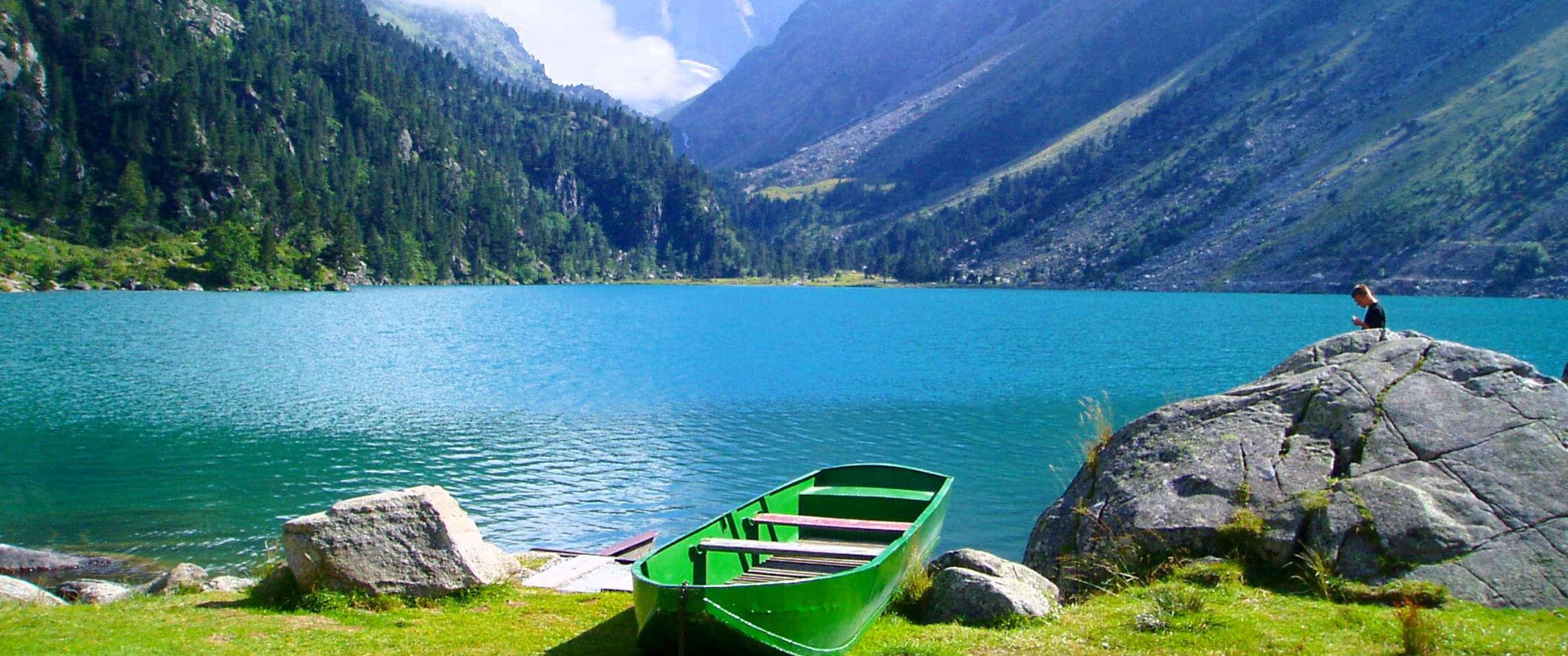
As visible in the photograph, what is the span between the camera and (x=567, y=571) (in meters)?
17.1

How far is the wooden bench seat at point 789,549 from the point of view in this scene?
43.2ft

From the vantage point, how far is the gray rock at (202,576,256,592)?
16406 mm

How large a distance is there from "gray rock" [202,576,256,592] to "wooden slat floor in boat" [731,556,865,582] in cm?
914

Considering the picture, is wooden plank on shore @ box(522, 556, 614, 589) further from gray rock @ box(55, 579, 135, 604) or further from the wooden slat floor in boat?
gray rock @ box(55, 579, 135, 604)

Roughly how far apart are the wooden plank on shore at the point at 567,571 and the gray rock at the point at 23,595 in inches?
286

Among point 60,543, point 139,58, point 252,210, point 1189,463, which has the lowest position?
point 60,543

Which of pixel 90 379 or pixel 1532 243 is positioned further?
pixel 1532 243

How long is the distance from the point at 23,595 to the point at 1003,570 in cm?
1600

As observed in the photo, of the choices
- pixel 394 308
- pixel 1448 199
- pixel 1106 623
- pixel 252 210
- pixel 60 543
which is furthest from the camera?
pixel 1448 199

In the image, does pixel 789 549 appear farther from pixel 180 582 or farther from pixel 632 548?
pixel 180 582

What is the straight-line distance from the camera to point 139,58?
559 ft

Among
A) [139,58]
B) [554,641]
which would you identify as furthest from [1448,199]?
[139,58]

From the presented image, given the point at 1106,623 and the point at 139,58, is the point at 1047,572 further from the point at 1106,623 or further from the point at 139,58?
the point at 139,58

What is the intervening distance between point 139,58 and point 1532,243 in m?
261
